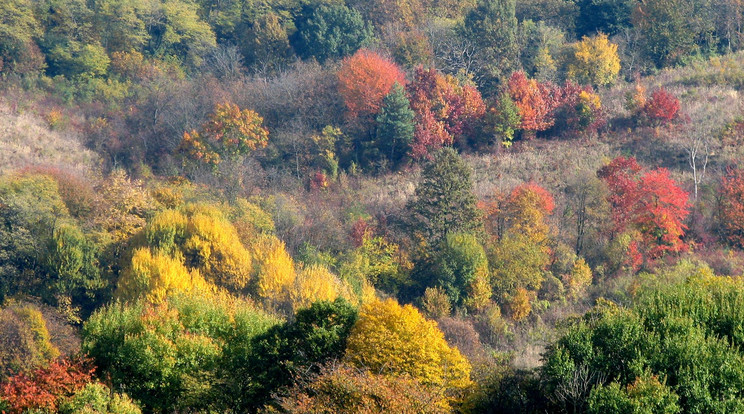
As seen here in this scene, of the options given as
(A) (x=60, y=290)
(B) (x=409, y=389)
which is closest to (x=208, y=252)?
(A) (x=60, y=290)

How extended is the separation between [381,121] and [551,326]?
22.1m

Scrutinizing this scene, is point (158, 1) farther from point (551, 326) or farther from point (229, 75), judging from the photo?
point (551, 326)


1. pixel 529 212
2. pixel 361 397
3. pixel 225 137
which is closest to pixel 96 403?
pixel 361 397

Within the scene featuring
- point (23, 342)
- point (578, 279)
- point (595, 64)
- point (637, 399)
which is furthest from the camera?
point (595, 64)

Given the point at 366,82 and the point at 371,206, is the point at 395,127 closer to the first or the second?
the point at 366,82

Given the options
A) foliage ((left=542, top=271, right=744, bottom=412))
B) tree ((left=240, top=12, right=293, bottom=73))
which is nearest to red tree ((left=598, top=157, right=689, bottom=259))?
foliage ((left=542, top=271, right=744, bottom=412))

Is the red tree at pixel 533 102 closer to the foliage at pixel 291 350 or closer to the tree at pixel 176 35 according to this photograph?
the tree at pixel 176 35

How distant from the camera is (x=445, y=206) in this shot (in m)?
60.7

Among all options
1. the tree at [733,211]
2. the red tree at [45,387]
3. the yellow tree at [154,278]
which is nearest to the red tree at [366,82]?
the yellow tree at [154,278]

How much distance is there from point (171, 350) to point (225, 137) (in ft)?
109

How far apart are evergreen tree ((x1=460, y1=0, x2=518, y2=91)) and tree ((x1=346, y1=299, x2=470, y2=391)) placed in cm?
4054

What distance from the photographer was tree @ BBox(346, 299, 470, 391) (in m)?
37.2

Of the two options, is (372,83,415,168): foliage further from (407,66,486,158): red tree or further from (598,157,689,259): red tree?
(598,157,689,259): red tree

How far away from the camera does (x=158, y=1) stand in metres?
87.9
